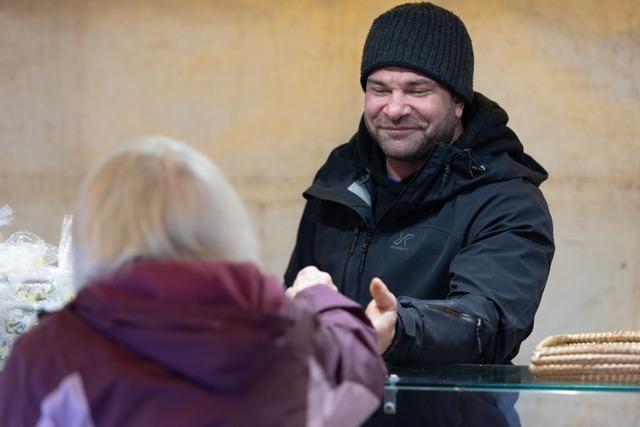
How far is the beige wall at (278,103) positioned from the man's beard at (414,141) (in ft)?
7.11

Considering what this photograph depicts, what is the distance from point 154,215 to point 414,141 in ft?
4.77

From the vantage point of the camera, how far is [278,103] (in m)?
5.07

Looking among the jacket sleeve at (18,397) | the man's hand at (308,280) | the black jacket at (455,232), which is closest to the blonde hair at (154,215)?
the jacket sleeve at (18,397)

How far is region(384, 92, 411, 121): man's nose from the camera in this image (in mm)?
2838

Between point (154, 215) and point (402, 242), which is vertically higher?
point (154, 215)

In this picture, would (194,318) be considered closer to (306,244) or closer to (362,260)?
(362,260)

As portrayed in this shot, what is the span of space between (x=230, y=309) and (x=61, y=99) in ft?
12.7

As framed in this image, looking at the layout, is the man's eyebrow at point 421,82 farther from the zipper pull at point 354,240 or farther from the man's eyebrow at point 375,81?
the zipper pull at point 354,240

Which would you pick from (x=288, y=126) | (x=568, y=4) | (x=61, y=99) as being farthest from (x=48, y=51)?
(x=568, y=4)

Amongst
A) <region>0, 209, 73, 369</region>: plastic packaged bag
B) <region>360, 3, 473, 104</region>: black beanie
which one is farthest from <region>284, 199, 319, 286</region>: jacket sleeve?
<region>0, 209, 73, 369</region>: plastic packaged bag

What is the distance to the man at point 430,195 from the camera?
8.32 ft

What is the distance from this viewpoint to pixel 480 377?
1959mm

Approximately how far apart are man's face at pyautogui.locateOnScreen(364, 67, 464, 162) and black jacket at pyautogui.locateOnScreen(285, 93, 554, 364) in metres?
0.08

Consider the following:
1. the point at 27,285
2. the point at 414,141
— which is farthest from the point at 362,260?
the point at 27,285
